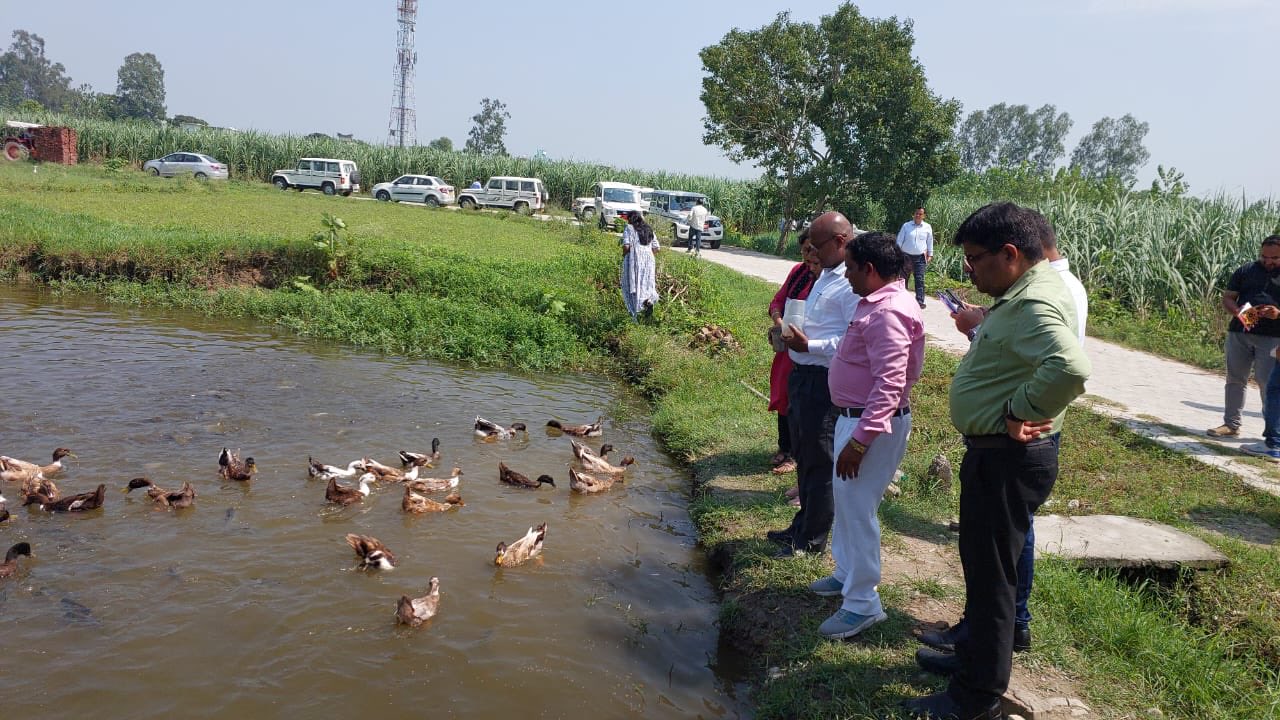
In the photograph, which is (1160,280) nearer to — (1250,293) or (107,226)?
(1250,293)

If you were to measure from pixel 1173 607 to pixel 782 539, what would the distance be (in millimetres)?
2495

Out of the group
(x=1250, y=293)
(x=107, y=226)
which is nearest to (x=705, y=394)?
(x=1250, y=293)

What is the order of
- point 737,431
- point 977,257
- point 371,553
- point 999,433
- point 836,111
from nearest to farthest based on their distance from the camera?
point 999,433 → point 977,257 → point 371,553 → point 737,431 → point 836,111

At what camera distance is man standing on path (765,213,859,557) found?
4.95m

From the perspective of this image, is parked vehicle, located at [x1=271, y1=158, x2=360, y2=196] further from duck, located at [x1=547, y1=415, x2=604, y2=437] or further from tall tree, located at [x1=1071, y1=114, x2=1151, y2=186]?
tall tree, located at [x1=1071, y1=114, x2=1151, y2=186]

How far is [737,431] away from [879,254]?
4.38 metres

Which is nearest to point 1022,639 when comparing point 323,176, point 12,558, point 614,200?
point 12,558

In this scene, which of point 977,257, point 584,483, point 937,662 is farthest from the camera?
point 584,483

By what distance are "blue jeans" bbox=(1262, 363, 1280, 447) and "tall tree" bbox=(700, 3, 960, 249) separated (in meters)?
20.3

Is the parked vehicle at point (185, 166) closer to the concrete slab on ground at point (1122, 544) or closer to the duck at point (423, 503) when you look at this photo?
the duck at point (423, 503)

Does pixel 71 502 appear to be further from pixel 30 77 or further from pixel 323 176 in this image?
pixel 30 77

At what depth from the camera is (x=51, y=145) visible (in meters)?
39.4

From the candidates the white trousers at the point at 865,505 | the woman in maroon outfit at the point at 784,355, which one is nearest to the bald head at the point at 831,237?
the woman in maroon outfit at the point at 784,355

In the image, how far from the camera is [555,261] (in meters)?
16.1
